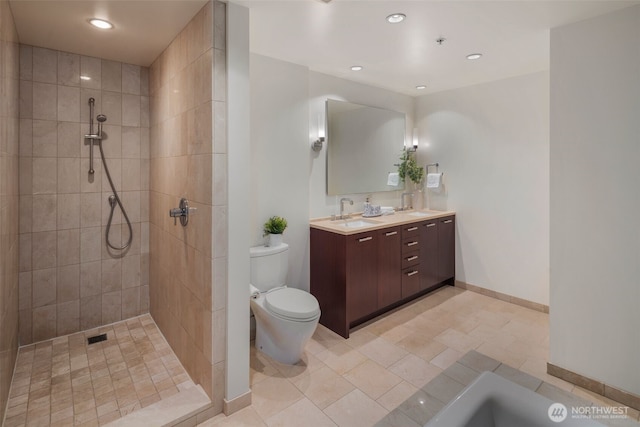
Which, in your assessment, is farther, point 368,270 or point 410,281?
point 410,281

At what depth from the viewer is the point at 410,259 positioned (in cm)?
339

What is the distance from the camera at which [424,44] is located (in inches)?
99.6

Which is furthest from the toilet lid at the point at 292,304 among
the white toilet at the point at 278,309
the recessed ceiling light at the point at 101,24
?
the recessed ceiling light at the point at 101,24

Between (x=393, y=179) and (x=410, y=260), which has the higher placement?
(x=393, y=179)

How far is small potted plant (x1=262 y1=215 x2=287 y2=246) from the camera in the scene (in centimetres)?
278

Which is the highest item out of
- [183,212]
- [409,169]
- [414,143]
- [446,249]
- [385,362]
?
[414,143]

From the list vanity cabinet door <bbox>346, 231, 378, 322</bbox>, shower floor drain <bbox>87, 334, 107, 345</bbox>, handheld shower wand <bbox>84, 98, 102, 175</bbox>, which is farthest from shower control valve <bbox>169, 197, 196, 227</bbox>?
shower floor drain <bbox>87, 334, 107, 345</bbox>

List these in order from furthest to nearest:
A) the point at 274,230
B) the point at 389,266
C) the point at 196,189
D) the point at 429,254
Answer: the point at 429,254 < the point at 389,266 < the point at 274,230 < the point at 196,189

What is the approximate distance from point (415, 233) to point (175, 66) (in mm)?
2577

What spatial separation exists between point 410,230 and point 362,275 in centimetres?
80

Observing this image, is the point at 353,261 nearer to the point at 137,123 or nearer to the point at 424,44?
the point at 424,44

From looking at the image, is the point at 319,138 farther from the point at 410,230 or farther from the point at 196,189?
the point at 196,189

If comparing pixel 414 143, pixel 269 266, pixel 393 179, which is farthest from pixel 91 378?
pixel 414 143

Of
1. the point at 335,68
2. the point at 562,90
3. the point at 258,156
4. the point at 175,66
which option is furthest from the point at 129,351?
the point at 562,90
